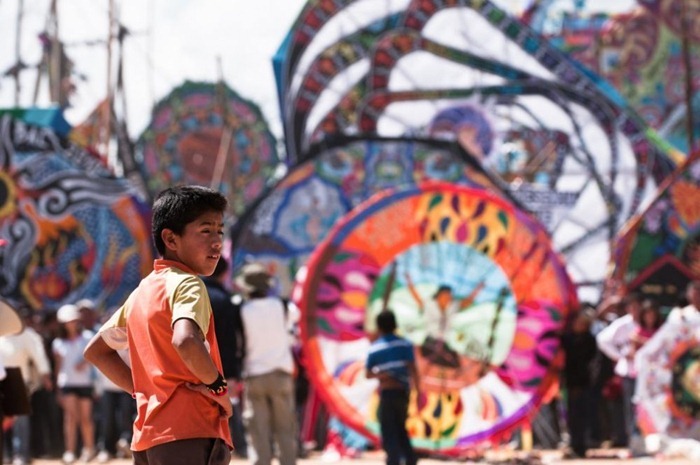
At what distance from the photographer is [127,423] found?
14.0m

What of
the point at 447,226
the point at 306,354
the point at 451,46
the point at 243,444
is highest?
the point at 451,46

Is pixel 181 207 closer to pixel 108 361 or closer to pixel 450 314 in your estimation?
pixel 108 361

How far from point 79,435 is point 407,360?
20.4ft

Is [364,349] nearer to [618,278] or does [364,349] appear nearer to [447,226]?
[447,226]

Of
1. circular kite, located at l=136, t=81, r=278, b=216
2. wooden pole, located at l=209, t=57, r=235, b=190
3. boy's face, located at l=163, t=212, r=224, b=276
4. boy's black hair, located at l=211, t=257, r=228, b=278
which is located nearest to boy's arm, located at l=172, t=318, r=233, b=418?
boy's face, located at l=163, t=212, r=224, b=276

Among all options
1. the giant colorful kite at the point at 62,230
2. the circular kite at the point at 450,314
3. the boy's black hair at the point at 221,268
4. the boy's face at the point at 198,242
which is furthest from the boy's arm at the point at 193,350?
the giant colorful kite at the point at 62,230

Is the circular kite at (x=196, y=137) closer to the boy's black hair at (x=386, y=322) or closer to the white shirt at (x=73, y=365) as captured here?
the white shirt at (x=73, y=365)

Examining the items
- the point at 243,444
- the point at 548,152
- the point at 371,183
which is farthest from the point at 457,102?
the point at 243,444

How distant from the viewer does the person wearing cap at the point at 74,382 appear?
13.6 meters

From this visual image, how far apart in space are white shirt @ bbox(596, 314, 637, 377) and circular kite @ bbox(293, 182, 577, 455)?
891mm

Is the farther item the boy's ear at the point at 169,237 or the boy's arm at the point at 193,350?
the boy's ear at the point at 169,237

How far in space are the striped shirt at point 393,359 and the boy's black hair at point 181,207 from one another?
18.6 feet

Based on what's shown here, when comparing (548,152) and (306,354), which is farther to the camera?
(548,152)

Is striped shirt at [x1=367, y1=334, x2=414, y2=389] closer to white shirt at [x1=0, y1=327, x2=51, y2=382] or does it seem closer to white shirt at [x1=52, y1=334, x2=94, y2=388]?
Answer: white shirt at [x1=0, y1=327, x2=51, y2=382]
